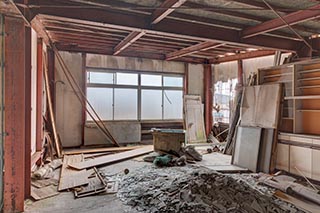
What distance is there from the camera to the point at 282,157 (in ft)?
16.1

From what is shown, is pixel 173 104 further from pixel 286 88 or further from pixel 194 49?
pixel 286 88

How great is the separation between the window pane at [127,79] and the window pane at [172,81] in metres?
1.09

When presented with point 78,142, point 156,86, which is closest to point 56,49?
point 78,142

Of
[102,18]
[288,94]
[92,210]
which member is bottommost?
[92,210]

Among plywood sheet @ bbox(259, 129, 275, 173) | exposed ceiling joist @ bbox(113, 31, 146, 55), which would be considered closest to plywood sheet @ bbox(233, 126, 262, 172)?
plywood sheet @ bbox(259, 129, 275, 173)

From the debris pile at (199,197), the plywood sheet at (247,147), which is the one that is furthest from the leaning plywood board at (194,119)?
the debris pile at (199,197)

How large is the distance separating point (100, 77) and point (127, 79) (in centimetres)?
87

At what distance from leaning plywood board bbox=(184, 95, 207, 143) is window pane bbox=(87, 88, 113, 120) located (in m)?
2.68

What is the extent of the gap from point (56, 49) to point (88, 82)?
1306mm

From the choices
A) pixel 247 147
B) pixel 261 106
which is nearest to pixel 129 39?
pixel 261 106

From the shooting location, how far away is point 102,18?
3.80 metres

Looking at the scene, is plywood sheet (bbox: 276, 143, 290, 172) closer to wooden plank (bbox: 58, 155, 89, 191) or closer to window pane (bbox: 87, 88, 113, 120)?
wooden plank (bbox: 58, 155, 89, 191)

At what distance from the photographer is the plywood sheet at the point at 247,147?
504cm

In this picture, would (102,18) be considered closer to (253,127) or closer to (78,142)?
(253,127)
